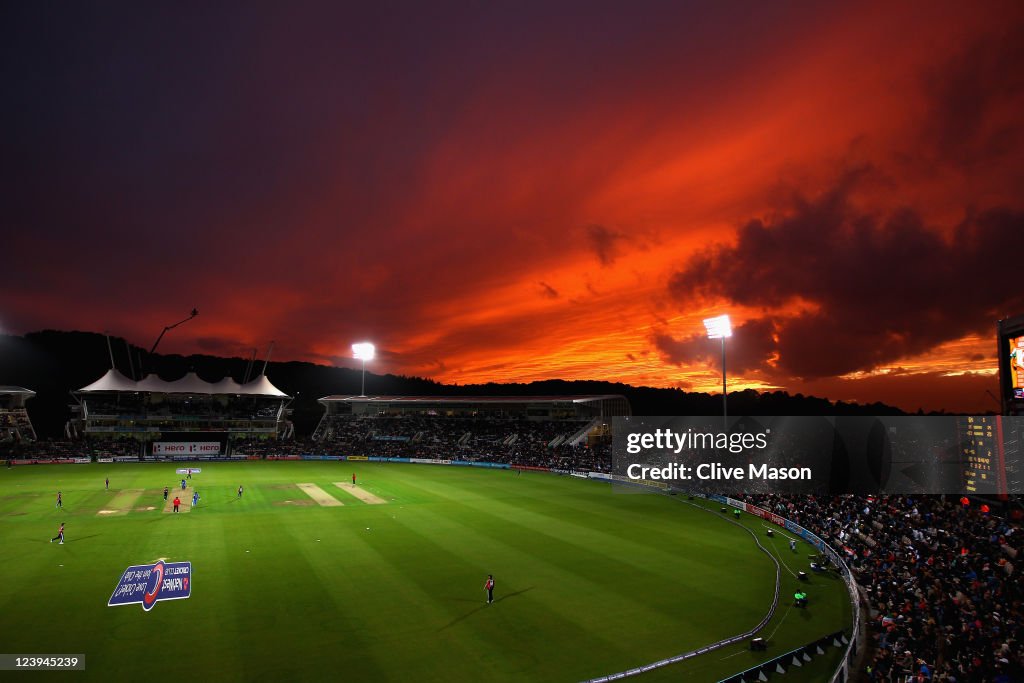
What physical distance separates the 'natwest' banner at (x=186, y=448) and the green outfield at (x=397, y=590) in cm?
3782

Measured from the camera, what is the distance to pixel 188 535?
33.0 m

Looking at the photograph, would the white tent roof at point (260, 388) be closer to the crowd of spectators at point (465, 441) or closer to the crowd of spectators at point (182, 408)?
the crowd of spectators at point (182, 408)

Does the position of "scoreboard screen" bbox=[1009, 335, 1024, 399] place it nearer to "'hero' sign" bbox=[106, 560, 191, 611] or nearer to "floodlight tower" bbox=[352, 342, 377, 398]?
"'hero' sign" bbox=[106, 560, 191, 611]

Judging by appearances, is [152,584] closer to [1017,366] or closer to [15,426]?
[1017,366]

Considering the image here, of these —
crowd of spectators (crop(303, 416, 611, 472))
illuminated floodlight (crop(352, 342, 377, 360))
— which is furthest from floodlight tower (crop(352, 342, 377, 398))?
crowd of spectators (crop(303, 416, 611, 472))

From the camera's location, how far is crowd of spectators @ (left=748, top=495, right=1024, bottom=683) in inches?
601

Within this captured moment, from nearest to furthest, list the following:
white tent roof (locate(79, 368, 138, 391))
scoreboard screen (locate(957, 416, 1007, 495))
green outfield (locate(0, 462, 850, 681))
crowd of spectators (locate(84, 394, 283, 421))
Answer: green outfield (locate(0, 462, 850, 681)) < scoreboard screen (locate(957, 416, 1007, 495)) < white tent roof (locate(79, 368, 138, 391)) < crowd of spectators (locate(84, 394, 283, 421))

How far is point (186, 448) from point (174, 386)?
14822 mm

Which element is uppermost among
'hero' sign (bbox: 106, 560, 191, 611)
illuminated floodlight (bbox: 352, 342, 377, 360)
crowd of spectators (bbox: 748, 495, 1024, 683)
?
illuminated floodlight (bbox: 352, 342, 377, 360)

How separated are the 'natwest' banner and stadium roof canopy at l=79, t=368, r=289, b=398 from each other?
1147cm

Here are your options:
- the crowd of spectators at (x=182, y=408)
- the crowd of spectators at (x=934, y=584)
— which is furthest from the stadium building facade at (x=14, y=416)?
the crowd of spectators at (x=934, y=584)

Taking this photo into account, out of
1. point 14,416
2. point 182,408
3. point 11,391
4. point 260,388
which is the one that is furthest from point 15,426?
point 260,388

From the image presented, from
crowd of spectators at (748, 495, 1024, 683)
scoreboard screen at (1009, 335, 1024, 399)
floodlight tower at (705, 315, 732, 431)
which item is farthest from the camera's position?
floodlight tower at (705, 315, 732, 431)

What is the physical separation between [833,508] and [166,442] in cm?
8721
